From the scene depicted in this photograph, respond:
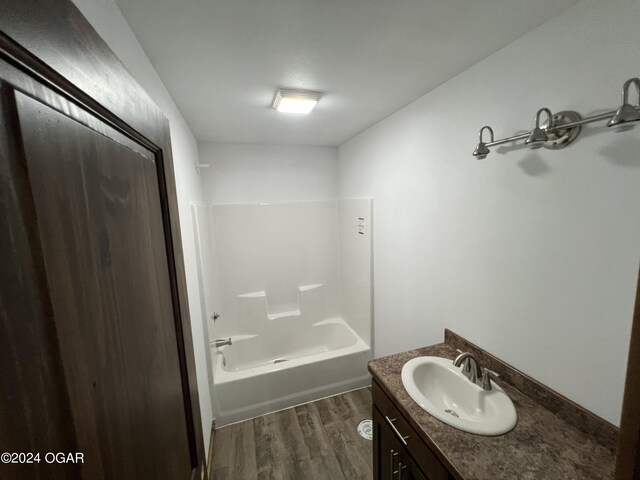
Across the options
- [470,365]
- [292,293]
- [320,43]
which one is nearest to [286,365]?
[292,293]

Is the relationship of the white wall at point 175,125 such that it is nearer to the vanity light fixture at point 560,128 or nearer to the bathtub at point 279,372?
the bathtub at point 279,372

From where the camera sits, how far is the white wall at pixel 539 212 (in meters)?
0.82

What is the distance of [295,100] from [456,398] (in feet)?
6.08

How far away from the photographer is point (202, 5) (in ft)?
2.67

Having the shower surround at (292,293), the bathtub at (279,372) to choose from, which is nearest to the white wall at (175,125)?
the bathtub at (279,372)

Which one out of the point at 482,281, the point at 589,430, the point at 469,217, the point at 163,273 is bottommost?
the point at 589,430

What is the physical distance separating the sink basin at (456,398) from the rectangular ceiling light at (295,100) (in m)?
1.60

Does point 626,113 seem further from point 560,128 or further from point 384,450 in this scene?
point 384,450

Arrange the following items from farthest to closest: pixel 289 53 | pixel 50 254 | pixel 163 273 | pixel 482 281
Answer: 1. pixel 482 281
2. pixel 289 53
3. pixel 163 273
4. pixel 50 254

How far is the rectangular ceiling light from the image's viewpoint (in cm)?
145

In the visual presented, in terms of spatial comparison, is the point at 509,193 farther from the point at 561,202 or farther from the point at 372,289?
the point at 372,289

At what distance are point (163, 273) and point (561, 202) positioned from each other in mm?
1400

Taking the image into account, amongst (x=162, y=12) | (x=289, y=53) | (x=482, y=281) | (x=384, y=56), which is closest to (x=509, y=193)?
(x=482, y=281)

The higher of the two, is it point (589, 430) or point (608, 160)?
point (608, 160)
